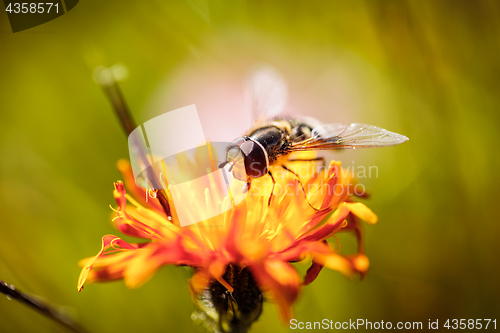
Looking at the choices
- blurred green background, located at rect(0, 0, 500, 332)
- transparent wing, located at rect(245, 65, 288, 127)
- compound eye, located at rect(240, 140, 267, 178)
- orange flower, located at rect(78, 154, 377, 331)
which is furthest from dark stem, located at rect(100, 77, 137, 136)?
transparent wing, located at rect(245, 65, 288, 127)

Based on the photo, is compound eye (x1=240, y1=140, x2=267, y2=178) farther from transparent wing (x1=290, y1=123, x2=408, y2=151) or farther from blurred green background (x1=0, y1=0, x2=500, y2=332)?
blurred green background (x1=0, y1=0, x2=500, y2=332)

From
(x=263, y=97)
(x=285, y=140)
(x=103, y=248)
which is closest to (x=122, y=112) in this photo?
(x=103, y=248)

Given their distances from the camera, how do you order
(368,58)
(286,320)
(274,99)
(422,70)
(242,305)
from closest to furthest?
1. (286,320)
2. (242,305)
3. (422,70)
4. (274,99)
5. (368,58)

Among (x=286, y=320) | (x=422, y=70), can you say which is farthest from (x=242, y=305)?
(x=422, y=70)

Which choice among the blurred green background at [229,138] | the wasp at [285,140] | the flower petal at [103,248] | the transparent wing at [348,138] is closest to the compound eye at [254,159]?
the wasp at [285,140]

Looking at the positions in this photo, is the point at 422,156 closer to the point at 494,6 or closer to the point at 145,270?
Answer: the point at 494,6
